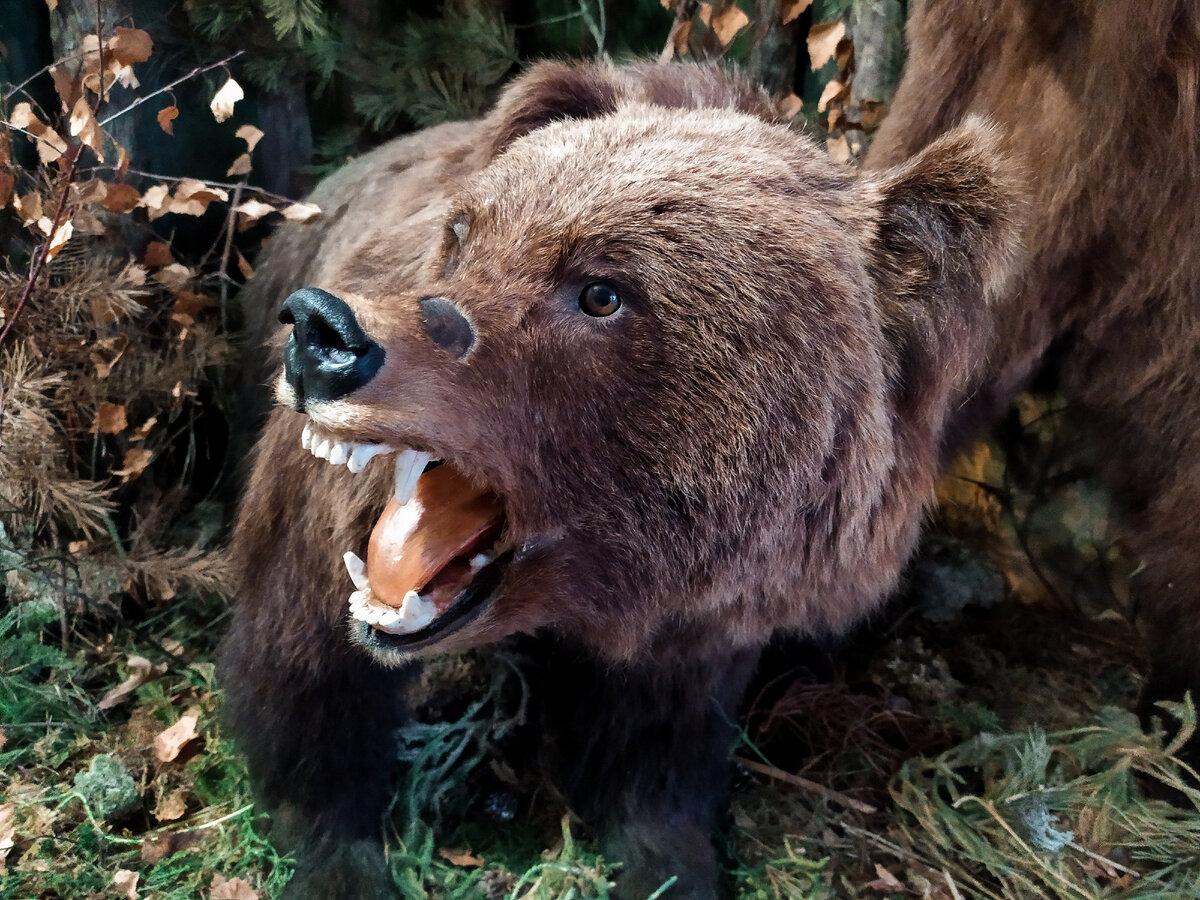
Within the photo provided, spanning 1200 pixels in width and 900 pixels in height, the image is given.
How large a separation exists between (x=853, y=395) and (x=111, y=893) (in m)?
1.53

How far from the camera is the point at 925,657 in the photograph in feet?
7.74

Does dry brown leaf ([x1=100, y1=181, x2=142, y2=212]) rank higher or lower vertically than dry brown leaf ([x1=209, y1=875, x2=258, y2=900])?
higher

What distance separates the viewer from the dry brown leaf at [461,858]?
72.2 inches

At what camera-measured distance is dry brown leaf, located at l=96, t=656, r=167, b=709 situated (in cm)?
204

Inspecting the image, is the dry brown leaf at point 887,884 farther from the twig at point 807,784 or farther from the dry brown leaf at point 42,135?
the dry brown leaf at point 42,135

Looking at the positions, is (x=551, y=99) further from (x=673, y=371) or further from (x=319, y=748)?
(x=319, y=748)

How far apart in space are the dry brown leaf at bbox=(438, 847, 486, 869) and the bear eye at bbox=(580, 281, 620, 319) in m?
1.25

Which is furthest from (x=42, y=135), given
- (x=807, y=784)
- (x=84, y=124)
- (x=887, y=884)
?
(x=887, y=884)

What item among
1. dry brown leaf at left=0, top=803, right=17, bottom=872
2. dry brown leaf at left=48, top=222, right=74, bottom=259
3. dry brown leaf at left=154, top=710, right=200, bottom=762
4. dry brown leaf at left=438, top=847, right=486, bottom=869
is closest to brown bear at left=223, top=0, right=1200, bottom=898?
dry brown leaf at left=438, top=847, right=486, bottom=869

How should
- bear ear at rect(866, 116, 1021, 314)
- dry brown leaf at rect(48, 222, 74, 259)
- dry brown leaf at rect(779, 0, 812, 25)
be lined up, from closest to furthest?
bear ear at rect(866, 116, 1021, 314), dry brown leaf at rect(48, 222, 74, 259), dry brown leaf at rect(779, 0, 812, 25)

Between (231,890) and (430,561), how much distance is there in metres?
0.85

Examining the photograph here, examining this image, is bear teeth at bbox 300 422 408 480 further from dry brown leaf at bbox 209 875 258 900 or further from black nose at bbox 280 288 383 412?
dry brown leaf at bbox 209 875 258 900

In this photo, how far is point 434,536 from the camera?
1221mm

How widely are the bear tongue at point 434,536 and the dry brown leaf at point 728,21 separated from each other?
4.63ft
